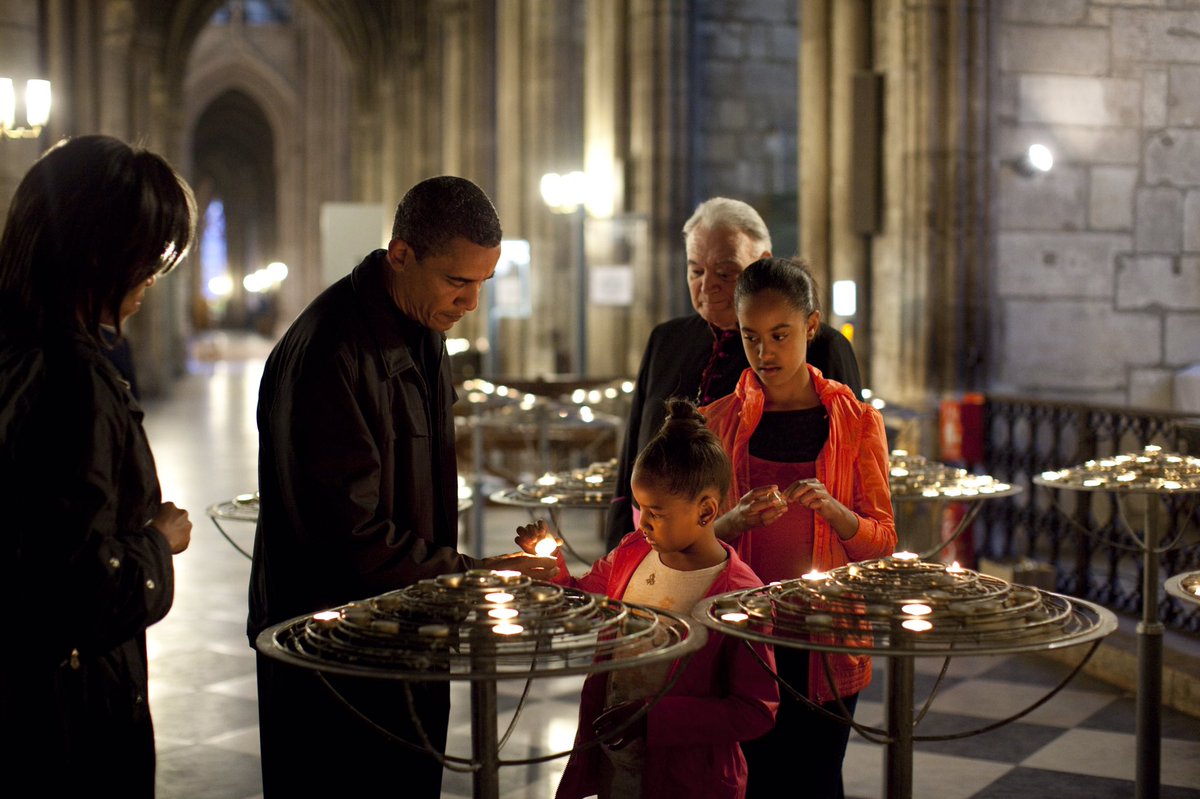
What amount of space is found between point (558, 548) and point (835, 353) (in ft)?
3.26

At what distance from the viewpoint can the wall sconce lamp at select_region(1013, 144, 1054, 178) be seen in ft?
34.6

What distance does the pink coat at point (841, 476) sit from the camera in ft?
11.9

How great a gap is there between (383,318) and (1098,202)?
334 inches

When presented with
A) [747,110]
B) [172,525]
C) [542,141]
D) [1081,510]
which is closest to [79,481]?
[172,525]

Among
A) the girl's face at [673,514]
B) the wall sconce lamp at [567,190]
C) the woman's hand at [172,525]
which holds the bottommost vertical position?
the girl's face at [673,514]

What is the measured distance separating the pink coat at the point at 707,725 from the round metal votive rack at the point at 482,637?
351 millimetres

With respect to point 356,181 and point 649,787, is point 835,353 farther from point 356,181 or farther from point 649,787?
point 356,181

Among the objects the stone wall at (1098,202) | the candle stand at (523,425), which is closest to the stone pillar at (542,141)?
the candle stand at (523,425)

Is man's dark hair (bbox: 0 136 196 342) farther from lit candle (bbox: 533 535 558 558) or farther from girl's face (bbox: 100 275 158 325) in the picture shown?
lit candle (bbox: 533 535 558 558)

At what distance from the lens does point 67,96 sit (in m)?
16.3

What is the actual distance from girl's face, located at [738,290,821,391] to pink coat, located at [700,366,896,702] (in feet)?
0.31

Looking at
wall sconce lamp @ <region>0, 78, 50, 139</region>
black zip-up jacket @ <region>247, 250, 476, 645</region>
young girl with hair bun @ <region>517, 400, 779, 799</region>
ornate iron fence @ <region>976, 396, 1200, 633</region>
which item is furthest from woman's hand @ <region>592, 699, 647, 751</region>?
wall sconce lamp @ <region>0, 78, 50, 139</region>

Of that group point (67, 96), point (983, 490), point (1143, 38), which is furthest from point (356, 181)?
point (983, 490)

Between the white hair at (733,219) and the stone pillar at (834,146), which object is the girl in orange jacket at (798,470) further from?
the stone pillar at (834,146)
